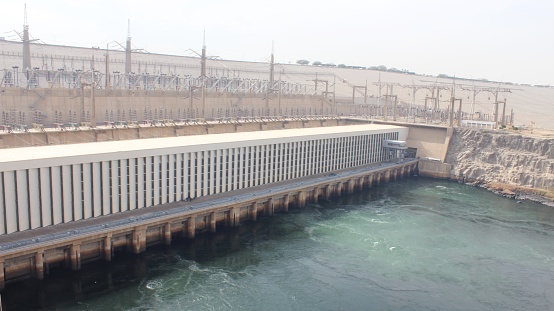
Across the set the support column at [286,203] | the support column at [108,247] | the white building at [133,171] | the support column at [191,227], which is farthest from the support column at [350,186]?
the support column at [108,247]

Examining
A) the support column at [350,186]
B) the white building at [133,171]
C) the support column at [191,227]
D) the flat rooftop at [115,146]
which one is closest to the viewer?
the white building at [133,171]

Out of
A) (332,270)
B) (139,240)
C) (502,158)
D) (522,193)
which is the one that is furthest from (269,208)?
(502,158)

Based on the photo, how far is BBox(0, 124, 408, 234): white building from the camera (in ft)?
64.4

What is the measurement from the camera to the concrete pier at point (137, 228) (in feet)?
63.6

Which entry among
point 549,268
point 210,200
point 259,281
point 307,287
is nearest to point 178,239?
point 210,200

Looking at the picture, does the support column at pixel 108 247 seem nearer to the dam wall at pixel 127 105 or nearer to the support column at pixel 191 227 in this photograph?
the support column at pixel 191 227

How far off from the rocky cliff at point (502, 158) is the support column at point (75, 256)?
35.4 m

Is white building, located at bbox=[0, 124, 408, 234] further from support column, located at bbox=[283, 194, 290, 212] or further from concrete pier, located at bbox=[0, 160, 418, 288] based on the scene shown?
support column, located at bbox=[283, 194, 290, 212]

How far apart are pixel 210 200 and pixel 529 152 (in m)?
31.3

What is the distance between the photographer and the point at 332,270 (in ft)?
74.7

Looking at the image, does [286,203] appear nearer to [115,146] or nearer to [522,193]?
[115,146]

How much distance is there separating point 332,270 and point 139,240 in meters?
9.03

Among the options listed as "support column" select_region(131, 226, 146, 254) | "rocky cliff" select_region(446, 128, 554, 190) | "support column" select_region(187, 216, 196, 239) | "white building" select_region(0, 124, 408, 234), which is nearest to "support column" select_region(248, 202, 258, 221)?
"white building" select_region(0, 124, 408, 234)

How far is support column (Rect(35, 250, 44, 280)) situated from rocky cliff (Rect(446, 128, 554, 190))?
121ft
